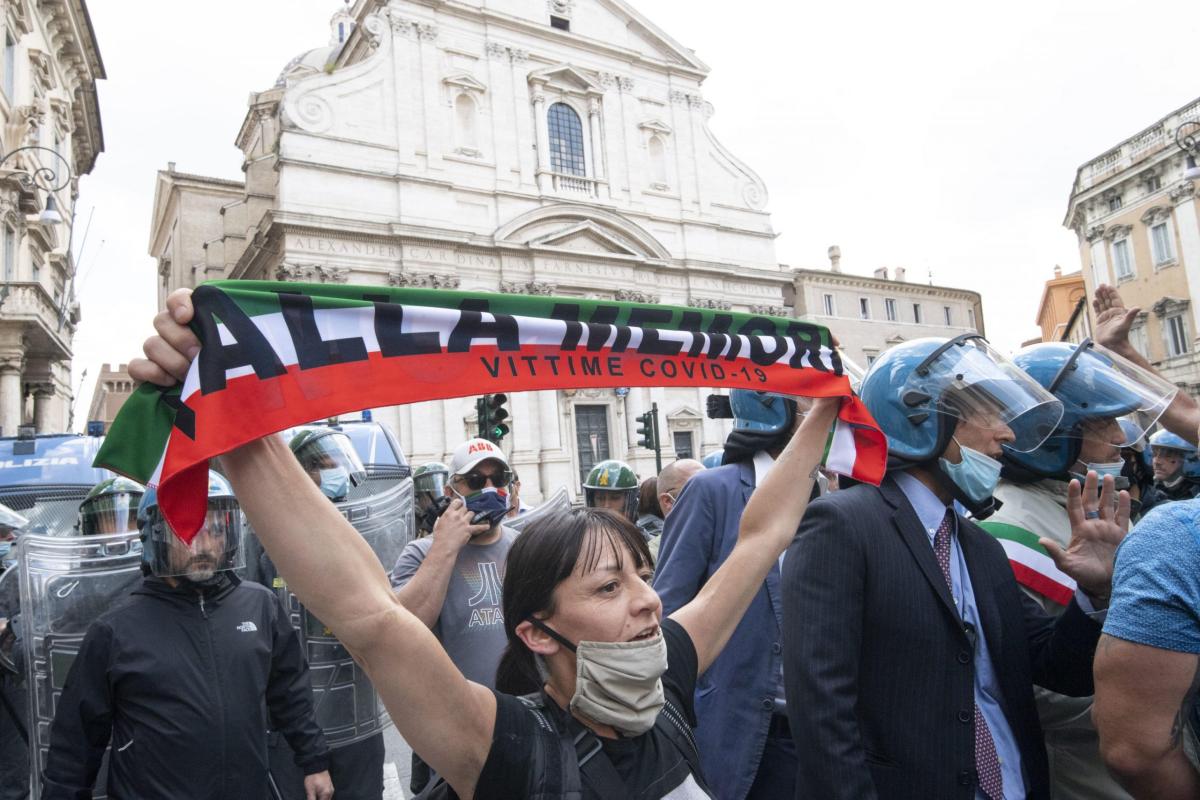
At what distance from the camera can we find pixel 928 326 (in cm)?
4428

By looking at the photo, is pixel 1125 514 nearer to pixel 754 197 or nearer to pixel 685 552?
pixel 685 552

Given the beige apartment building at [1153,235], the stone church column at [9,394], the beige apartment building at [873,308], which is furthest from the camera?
the beige apartment building at [873,308]

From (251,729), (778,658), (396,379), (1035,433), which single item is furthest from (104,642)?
(1035,433)

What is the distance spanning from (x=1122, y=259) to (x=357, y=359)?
36716 millimetres

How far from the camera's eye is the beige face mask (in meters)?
1.54

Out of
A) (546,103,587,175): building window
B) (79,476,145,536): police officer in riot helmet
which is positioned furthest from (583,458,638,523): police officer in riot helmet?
(546,103,587,175): building window

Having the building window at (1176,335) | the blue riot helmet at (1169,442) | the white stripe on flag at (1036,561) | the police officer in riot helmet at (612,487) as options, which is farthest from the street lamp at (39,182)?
the building window at (1176,335)

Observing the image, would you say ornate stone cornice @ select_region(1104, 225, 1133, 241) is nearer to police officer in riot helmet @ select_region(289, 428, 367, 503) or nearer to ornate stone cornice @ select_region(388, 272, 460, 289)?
ornate stone cornice @ select_region(388, 272, 460, 289)

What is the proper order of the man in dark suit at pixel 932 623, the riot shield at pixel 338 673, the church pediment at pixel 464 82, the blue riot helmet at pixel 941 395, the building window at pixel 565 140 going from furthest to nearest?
1. the building window at pixel 565 140
2. the church pediment at pixel 464 82
3. the riot shield at pixel 338 673
4. the blue riot helmet at pixel 941 395
5. the man in dark suit at pixel 932 623

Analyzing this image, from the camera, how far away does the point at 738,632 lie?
2855mm

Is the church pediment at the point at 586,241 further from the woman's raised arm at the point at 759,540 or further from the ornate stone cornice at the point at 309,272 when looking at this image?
the woman's raised arm at the point at 759,540

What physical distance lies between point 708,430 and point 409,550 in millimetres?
30246

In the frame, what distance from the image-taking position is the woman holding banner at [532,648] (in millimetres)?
1385

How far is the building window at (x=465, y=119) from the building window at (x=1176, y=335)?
26748 mm
